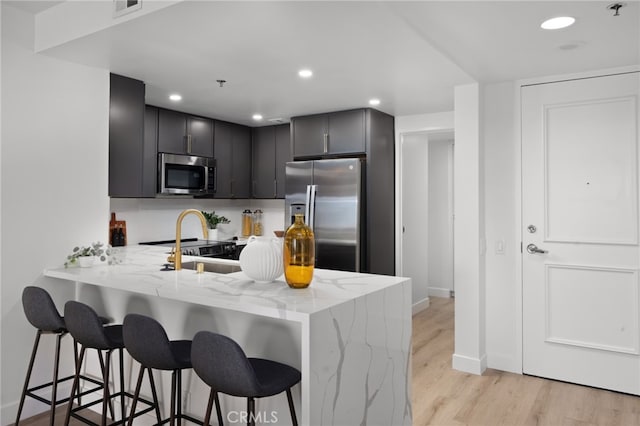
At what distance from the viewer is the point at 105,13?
2.47 meters

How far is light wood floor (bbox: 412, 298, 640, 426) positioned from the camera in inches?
109

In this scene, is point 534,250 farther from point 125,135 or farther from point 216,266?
point 125,135

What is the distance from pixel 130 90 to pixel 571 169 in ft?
11.0

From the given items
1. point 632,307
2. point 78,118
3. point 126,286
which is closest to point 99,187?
point 78,118

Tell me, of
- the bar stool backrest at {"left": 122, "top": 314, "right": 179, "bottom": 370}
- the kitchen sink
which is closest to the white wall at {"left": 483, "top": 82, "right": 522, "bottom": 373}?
the kitchen sink

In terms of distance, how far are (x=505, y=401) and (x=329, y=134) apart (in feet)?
9.28

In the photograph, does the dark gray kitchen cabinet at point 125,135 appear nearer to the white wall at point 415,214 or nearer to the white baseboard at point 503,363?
the white wall at point 415,214

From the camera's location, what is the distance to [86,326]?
88.6 inches

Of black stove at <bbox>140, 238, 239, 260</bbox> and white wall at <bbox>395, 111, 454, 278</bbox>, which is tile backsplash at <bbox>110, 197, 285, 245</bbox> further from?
white wall at <bbox>395, 111, 454, 278</bbox>

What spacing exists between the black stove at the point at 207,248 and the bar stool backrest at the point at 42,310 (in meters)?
1.58

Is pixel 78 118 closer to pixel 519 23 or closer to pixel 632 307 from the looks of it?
pixel 519 23

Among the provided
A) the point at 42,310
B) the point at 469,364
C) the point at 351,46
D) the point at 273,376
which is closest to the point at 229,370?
the point at 273,376

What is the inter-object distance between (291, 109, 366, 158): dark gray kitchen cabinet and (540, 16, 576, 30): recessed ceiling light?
206 cm

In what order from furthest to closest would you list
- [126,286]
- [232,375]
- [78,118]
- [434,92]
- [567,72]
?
[434,92], [567,72], [78,118], [126,286], [232,375]
